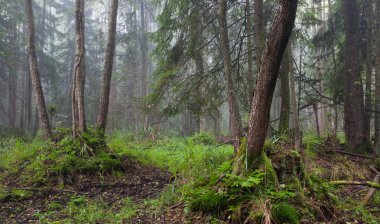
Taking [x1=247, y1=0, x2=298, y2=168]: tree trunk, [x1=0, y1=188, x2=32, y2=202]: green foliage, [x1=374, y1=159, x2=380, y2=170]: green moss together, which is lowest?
[x1=0, y1=188, x2=32, y2=202]: green foliage

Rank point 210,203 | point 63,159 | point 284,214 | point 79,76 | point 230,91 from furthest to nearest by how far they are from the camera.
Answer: point 79,76
point 63,159
point 230,91
point 210,203
point 284,214

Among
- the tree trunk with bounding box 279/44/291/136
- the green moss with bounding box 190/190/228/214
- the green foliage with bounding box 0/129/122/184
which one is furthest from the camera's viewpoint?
the tree trunk with bounding box 279/44/291/136

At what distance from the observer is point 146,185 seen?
6.97m

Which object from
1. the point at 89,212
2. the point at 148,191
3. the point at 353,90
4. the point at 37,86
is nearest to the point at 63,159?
the point at 148,191

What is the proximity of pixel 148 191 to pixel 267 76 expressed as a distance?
12.6ft

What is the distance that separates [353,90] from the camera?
28.6 feet

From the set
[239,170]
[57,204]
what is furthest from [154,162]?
[239,170]

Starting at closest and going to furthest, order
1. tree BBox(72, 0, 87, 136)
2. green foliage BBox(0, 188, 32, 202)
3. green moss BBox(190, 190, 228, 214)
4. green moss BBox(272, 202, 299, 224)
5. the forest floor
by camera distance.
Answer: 1. green moss BBox(272, 202, 299, 224)
2. green moss BBox(190, 190, 228, 214)
3. the forest floor
4. green foliage BBox(0, 188, 32, 202)
5. tree BBox(72, 0, 87, 136)

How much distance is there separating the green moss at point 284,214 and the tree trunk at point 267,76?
72 centimetres

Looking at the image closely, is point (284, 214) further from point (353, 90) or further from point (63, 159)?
point (353, 90)

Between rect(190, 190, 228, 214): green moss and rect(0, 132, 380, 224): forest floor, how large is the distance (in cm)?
7

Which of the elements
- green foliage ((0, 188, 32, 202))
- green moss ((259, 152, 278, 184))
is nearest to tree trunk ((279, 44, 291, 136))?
green moss ((259, 152, 278, 184))

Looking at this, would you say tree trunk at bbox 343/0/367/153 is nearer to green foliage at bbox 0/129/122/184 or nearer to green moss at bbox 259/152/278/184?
Answer: green moss at bbox 259/152/278/184

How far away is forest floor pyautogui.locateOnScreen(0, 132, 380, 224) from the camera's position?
4215 millimetres
